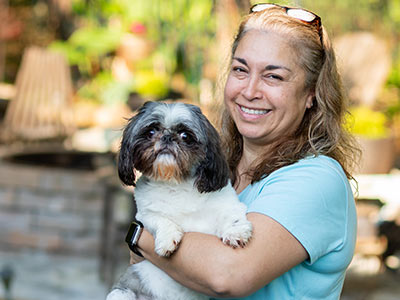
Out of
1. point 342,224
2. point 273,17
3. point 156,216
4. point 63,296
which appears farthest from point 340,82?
point 63,296

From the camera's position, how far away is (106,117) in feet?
39.9

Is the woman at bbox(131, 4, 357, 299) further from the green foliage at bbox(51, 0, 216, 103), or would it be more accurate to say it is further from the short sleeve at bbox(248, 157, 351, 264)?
the green foliage at bbox(51, 0, 216, 103)

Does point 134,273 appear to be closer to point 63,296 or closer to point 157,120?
point 157,120

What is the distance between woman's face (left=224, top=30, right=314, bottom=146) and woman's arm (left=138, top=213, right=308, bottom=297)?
0.48m

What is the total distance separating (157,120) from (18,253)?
4738mm

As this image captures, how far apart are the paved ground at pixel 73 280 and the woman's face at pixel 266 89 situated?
356 cm

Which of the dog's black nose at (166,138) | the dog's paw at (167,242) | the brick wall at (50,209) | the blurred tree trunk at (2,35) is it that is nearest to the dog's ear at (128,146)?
the dog's black nose at (166,138)

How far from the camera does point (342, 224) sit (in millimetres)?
2072

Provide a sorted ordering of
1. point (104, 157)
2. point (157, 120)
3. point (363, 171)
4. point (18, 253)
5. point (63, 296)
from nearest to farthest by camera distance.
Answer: point (157, 120), point (363, 171), point (63, 296), point (18, 253), point (104, 157)

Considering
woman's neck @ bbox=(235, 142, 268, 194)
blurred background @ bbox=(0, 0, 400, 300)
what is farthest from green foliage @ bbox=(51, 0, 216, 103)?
woman's neck @ bbox=(235, 142, 268, 194)

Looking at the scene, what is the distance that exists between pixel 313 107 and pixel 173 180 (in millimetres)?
655

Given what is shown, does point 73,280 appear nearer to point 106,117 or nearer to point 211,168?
point 211,168

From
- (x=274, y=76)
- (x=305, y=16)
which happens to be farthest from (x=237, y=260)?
(x=305, y=16)

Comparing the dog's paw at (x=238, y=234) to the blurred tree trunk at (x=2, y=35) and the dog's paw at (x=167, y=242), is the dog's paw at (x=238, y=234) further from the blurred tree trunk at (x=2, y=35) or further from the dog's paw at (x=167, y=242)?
the blurred tree trunk at (x=2, y=35)
